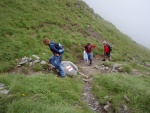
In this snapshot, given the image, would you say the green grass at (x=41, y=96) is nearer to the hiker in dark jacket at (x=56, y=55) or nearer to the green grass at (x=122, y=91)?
the hiker in dark jacket at (x=56, y=55)

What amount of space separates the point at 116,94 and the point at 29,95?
487 centimetres

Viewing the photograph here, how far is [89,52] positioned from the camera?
1898cm

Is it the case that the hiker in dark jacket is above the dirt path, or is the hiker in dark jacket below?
above

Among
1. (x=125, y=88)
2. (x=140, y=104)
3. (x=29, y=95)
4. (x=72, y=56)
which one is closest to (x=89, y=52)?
(x=72, y=56)

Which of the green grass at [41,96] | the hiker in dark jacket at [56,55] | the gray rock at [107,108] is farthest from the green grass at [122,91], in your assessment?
the hiker in dark jacket at [56,55]

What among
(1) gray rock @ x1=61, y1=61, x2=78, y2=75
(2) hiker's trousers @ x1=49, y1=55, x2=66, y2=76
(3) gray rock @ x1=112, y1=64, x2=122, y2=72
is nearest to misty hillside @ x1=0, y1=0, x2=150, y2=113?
(3) gray rock @ x1=112, y1=64, x2=122, y2=72

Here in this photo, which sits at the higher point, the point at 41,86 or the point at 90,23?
the point at 90,23

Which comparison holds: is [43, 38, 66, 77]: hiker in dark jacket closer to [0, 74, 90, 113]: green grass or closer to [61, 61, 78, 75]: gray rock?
[61, 61, 78, 75]: gray rock

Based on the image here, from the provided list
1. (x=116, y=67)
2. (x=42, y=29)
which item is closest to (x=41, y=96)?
(x=116, y=67)

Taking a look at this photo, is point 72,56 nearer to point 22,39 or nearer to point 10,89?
point 22,39

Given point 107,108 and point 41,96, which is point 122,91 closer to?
point 107,108

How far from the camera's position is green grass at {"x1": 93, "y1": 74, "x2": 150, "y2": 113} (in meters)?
11.5

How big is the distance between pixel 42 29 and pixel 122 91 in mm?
11936

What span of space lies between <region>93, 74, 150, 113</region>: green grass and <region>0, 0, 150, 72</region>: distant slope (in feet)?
17.0
